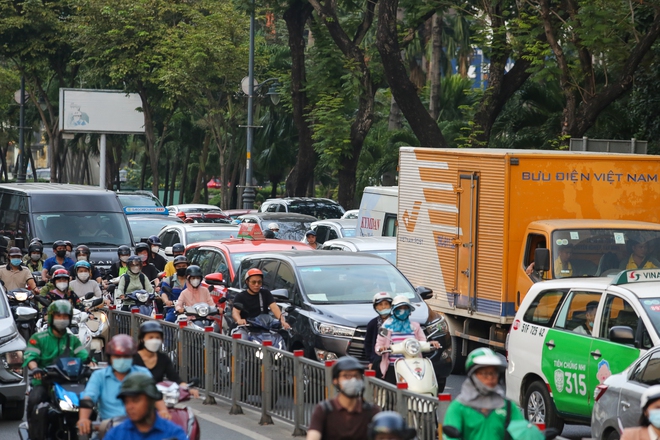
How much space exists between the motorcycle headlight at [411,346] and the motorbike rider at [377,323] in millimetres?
537

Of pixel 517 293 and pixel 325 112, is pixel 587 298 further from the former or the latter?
pixel 325 112

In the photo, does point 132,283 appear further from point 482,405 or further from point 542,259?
point 482,405

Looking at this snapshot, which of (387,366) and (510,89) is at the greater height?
(510,89)

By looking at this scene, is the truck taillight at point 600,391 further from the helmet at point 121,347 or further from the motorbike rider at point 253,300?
the motorbike rider at point 253,300

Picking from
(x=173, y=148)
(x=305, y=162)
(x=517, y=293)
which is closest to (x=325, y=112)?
(x=305, y=162)

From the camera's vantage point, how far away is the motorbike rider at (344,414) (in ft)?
20.8

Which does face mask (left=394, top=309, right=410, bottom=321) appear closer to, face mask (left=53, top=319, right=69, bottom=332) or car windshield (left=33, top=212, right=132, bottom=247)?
face mask (left=53, top=319, right=69, bottom=332)

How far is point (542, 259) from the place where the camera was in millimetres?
13562

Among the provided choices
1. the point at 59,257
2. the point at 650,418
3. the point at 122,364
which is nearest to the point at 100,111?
the point at 59,257

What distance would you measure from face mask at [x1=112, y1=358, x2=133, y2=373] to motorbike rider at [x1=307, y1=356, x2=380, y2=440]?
62.2 inches

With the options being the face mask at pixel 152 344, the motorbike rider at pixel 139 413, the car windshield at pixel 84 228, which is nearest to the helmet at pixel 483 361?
the motorbike rider at pixel 139 413

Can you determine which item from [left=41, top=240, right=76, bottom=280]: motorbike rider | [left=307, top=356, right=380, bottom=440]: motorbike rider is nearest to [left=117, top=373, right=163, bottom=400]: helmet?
[left=307, top=356, right=380, bottom=440]: motorbike rider

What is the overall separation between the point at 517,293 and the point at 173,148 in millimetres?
55732

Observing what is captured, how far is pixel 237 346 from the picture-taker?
40.0 ft
